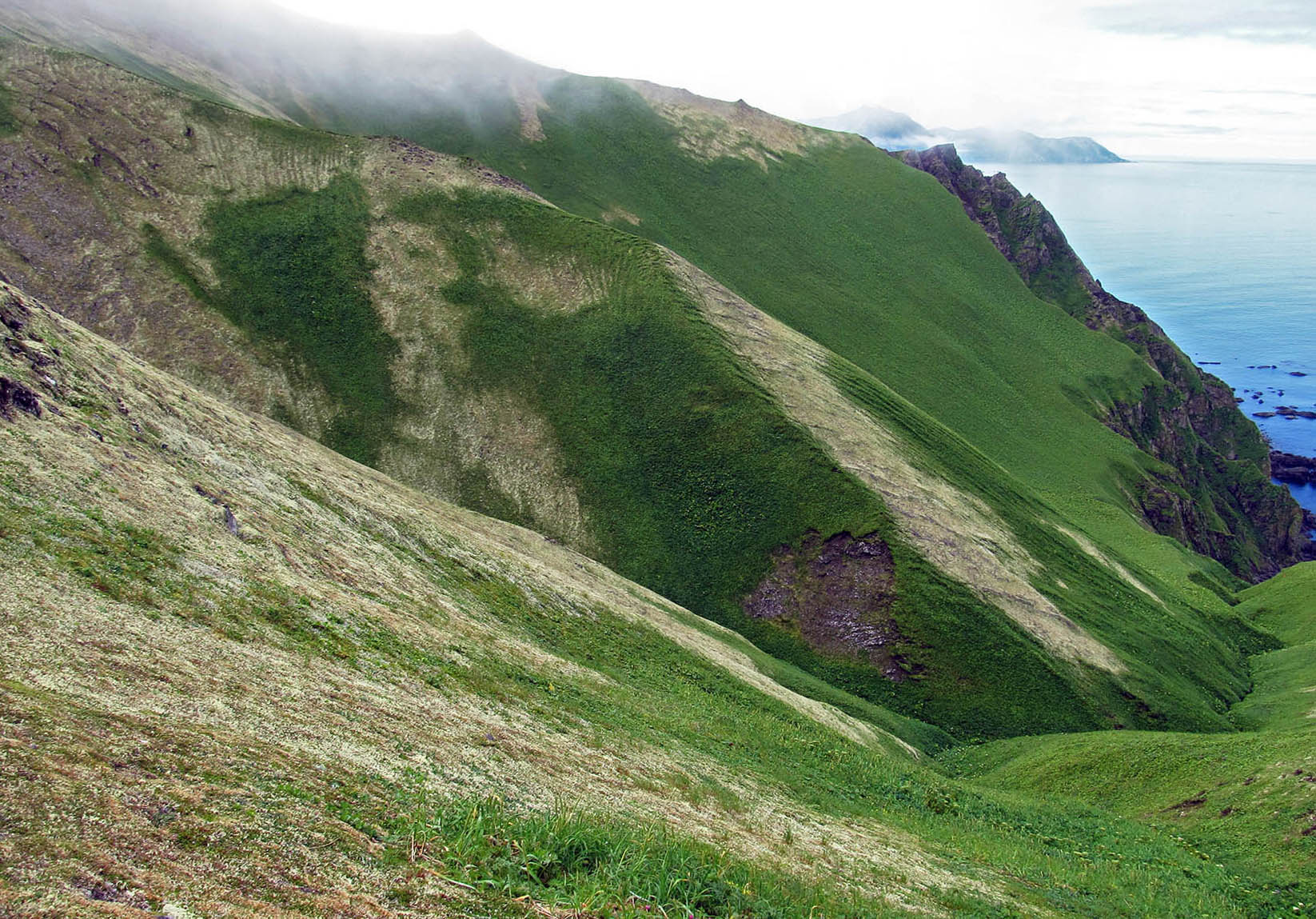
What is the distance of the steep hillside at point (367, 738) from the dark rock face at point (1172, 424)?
97.2 m

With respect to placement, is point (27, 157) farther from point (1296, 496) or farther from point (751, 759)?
point (1296, 496)

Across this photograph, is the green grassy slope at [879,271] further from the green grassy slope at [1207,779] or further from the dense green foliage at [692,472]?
the green grassy slope at [1207,779]

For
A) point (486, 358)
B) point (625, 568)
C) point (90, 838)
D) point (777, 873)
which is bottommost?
point (625, 568)

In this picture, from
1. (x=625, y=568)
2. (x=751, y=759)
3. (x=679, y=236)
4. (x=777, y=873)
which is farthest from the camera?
(x=679, y=236)

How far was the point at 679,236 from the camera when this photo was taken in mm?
123250

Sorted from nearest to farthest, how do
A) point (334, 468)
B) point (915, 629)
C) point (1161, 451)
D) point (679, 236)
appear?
point (334, 468)
point (915, 629)
point (679, 236)
point (1161, 451)

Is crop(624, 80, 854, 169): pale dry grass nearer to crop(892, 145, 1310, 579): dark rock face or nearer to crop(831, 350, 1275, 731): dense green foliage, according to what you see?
crop(892, 145, 1310, 579): dark rock face

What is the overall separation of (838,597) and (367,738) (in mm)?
43798

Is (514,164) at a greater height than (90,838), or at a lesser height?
greater

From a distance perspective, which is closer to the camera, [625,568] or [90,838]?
[90,838]

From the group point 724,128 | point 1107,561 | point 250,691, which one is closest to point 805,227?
point 724,128

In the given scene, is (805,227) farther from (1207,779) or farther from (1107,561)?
(1207,779)

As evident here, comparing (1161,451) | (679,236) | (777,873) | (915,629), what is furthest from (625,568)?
(1161,451)

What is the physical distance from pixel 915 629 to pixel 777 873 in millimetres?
38824
